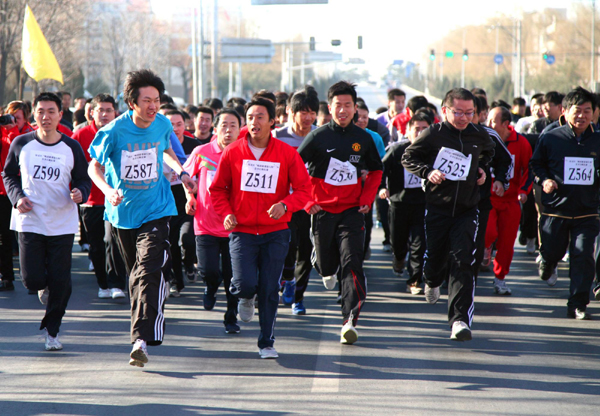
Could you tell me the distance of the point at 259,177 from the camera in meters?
6.27

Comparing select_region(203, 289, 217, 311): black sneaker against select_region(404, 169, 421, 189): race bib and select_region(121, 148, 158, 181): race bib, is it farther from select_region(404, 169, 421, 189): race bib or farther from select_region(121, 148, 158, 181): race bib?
select_region(404, 169, 421, 189): race bib

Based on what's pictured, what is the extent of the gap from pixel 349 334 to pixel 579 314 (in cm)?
261

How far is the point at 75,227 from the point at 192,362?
1.52 meters

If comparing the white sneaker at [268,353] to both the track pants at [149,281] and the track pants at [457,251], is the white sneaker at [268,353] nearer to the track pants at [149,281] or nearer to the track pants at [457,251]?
the track pants at [149,281]

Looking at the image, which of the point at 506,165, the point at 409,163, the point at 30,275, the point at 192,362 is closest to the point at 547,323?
the point at 506,165

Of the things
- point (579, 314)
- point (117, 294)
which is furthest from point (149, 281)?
point (579, 314)

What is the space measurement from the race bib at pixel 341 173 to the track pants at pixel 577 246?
228cm

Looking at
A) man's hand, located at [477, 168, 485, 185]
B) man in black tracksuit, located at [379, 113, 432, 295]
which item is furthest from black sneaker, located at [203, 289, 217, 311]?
man's hand, located at [477, 168, 485, 185]

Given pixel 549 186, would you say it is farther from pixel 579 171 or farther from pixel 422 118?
pixel 422 118

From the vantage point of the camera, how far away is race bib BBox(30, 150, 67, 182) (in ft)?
21.8

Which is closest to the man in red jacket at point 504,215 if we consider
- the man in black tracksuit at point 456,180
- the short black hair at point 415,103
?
the short black hair at point 415,103

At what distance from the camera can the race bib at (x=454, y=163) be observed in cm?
700

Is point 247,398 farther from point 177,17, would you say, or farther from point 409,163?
point 177,17

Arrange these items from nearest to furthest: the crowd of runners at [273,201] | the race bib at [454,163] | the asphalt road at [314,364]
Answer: the asphalt road at [314,364] → the crowd of runners at [273,201] → the race bib at [454,163]
